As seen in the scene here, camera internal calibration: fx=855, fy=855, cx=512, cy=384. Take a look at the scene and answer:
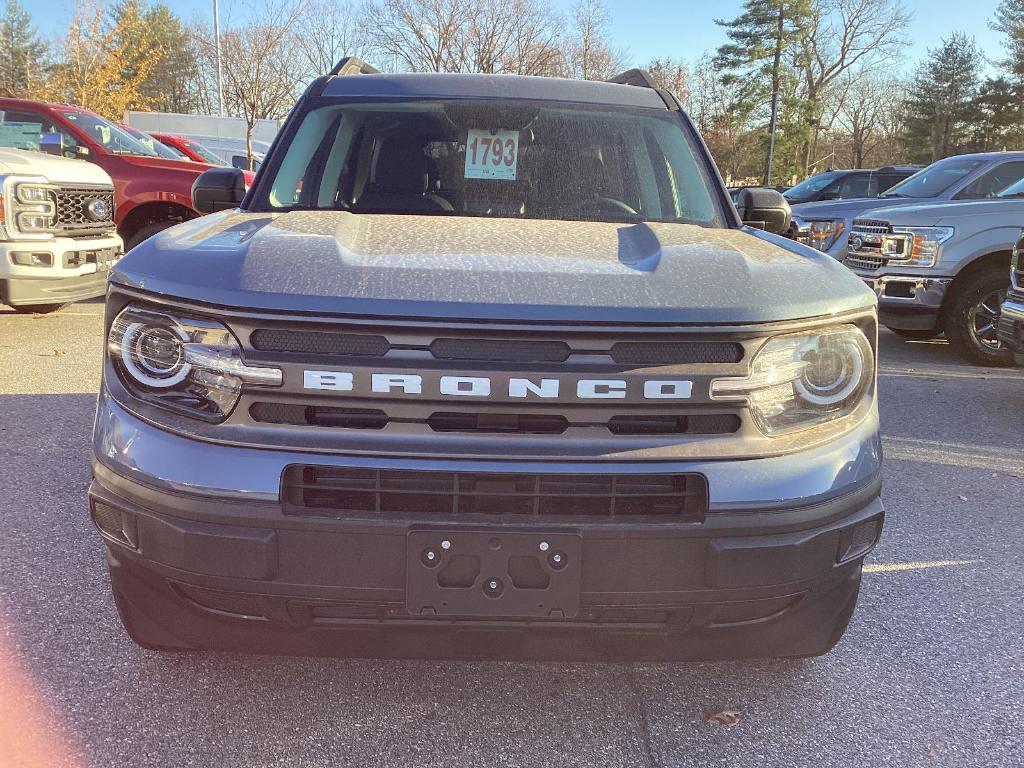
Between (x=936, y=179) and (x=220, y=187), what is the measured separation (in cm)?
777

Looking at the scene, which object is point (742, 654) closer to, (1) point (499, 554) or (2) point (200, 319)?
(1) point (499, 554)

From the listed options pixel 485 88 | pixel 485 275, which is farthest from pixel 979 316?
pixel 485 275

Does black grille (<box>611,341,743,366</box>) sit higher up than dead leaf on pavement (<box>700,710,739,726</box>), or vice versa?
black grille (<box>611,341,743,366</box>)

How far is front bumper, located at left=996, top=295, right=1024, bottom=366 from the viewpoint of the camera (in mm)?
5281

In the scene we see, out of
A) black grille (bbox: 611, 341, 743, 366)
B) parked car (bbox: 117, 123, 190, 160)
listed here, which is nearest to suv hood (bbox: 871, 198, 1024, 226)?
black grille (bbox: 611, 341, 743, 366)

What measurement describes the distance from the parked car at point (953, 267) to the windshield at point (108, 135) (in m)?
7.53

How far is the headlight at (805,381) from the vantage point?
183cm

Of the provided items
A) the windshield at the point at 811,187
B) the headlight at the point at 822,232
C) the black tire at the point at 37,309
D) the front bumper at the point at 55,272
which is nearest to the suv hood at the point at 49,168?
the front bumper at the point at 55,272

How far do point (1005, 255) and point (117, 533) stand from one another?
24.3ft

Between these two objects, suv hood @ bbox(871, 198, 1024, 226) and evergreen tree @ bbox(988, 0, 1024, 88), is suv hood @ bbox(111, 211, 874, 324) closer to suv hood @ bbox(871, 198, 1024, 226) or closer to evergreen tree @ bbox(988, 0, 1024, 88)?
suv hood @ bbox(871, 198, 1024, 226)

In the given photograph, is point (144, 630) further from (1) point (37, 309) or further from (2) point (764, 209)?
(1) point (37, 309)

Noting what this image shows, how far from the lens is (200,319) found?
5.94 ft

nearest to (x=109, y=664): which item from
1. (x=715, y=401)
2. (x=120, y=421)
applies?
(x=120, y=421)

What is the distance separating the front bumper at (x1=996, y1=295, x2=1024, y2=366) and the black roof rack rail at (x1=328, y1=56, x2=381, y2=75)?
164 inches
